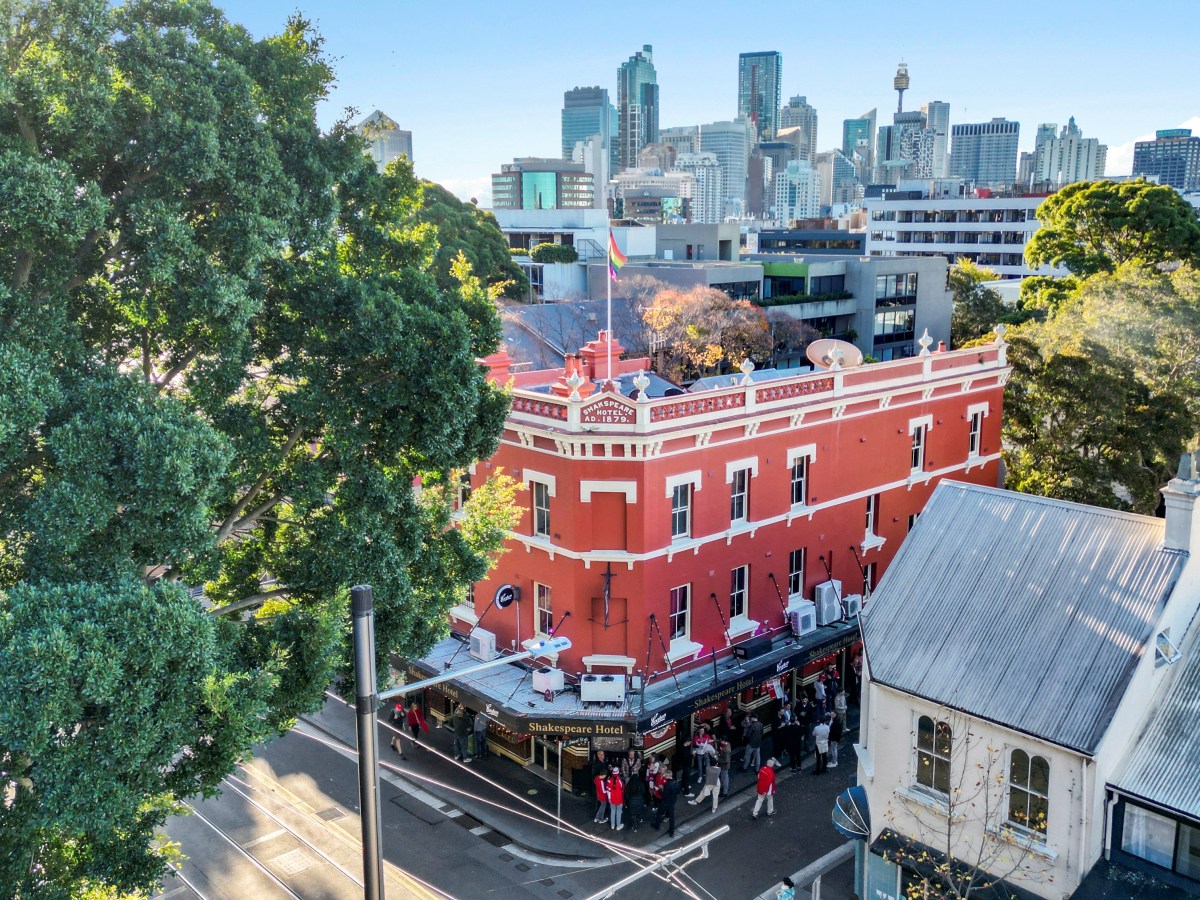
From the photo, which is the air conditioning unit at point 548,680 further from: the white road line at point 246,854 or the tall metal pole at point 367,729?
the tall metal pole at point 367,729

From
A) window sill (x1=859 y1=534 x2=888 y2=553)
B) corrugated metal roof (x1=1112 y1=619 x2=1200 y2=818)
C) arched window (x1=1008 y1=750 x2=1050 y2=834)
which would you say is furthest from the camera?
window sill (x1=859 y1=534 x2=888 y2=553)

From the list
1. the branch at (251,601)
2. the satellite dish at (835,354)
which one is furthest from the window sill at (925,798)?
the satellite dish at (835,354)

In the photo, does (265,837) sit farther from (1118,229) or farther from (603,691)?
(1118,229)

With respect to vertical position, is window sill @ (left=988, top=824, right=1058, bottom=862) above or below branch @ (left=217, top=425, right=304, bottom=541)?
below

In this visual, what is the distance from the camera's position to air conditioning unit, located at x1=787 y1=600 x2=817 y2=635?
92.9ft

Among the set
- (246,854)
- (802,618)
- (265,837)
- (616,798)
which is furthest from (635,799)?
(246,854)

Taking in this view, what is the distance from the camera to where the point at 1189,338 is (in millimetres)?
34375

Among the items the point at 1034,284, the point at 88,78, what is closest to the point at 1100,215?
the point at 1034,284

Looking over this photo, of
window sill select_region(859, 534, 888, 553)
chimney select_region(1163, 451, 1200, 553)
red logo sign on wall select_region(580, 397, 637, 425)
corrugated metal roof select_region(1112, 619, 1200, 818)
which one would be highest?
red logo sign on wall select_region(580, 397, 637, 425)

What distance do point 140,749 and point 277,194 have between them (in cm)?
837

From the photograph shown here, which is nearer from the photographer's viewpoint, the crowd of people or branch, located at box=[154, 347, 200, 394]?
branch, located at box=[154, 347, 200, 394]

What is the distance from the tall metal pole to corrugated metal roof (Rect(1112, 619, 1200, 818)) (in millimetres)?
12423

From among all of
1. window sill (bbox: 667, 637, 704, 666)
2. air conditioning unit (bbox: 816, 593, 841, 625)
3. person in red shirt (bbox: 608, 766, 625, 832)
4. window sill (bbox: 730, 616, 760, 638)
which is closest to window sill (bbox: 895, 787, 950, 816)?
person in red shirt (bbox: 608, 766, 625, 832)

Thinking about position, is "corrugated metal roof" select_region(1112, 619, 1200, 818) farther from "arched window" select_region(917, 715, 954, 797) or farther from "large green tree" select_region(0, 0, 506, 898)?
"large green tree" select_region(0, 0, 506, 898)
